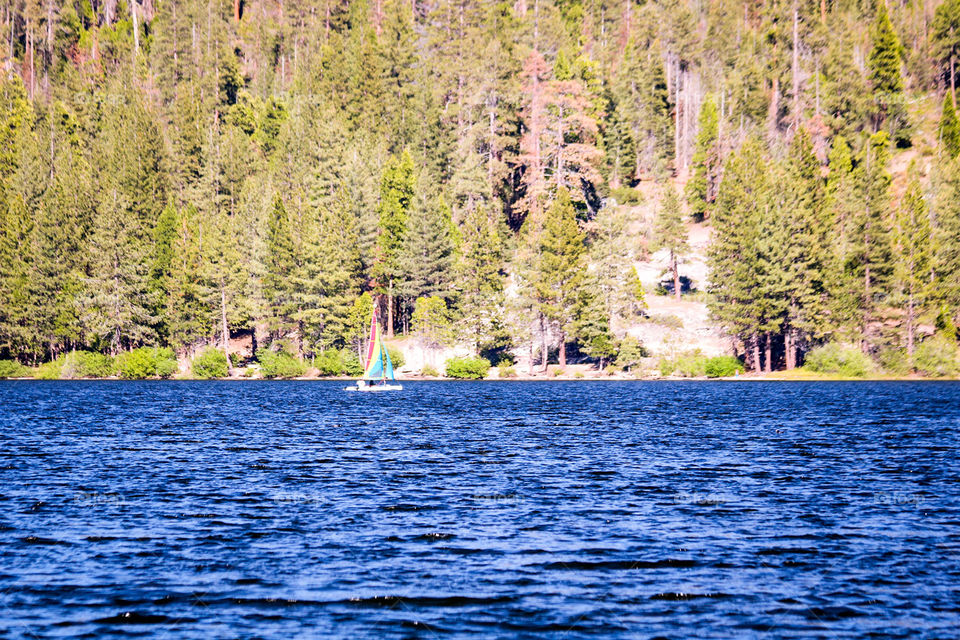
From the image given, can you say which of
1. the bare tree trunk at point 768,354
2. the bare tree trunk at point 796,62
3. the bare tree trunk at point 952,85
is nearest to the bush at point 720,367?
the bare tree trunk at point 768,354

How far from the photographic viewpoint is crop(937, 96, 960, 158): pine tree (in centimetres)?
11856

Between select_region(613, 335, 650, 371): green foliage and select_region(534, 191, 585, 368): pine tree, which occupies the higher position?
select_region(534, 191, 585, 368): pine tree

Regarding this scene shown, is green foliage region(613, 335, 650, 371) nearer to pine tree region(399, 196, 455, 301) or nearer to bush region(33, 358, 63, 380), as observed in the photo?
pine tree region(399, 196, 455, 301)

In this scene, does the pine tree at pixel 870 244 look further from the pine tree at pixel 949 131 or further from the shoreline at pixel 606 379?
the pine tree at pixel 949 131

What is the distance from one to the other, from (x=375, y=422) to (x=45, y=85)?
139 m

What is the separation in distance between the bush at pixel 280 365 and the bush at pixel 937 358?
6633 centimetres

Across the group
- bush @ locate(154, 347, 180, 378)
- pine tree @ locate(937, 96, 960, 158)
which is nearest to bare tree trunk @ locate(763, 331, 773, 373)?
pine tree @ locate(937, 96, 960, 158)

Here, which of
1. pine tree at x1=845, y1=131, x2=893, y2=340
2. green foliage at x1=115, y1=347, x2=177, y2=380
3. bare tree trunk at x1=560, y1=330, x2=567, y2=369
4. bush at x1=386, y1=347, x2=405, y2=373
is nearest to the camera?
pine tree at x1=845, y1=131, x2=893, y2=340

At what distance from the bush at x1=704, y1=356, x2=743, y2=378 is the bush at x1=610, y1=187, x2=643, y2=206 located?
4213 cm

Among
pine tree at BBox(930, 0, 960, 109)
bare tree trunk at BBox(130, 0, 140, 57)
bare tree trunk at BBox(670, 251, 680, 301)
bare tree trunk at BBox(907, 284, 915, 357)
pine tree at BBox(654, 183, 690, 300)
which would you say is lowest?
bare tree trunk at BBox(907, 284, 915, 357)

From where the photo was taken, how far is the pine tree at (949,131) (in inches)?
4668

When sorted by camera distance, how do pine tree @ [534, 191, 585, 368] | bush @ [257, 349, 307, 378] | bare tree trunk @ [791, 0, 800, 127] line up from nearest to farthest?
pine tree @ [534, 191, 585, 368], bush @ [257, 349, 307, 378], bare tree trunk @ [791, 0, 800, 127]

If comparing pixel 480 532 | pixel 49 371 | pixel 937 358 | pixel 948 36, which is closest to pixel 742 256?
pixel 937 358

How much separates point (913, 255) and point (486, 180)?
51.3m
